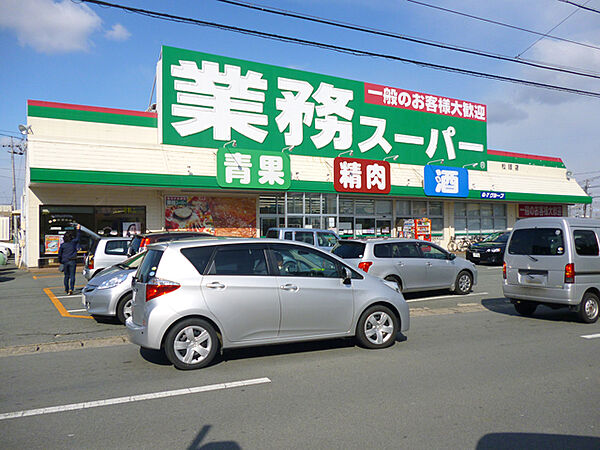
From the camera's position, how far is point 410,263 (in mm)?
11516

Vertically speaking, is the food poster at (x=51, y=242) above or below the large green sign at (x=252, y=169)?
below

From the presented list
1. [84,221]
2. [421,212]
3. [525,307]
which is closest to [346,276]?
[525,307]

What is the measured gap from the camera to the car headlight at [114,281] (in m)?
8.73

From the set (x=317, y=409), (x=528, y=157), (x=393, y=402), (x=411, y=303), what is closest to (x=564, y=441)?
(x=393, y=402)

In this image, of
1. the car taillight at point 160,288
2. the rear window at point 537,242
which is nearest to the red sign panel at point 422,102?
the rear window at point 537,242

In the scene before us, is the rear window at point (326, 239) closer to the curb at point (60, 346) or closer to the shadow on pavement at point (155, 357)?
the curb at point (60, 346)

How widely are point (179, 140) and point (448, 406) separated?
18678 mm

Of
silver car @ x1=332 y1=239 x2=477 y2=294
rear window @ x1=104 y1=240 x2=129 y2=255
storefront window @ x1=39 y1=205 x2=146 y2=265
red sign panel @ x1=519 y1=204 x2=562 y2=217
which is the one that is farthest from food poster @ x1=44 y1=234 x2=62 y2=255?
red sign panel @ x1=519 y1=204 x2=562 y2=217

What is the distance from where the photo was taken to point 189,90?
21219 mm

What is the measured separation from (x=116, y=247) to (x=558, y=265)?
1058 centimetres

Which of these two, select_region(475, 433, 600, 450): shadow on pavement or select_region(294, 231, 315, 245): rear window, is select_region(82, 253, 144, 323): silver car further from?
select_region(294, 231, 315, 245): rear window

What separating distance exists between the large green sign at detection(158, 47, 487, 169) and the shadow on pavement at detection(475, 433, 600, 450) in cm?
1929

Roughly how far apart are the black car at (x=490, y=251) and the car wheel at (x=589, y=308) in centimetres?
1220

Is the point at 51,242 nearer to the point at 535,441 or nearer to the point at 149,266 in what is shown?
the point at 149,266
